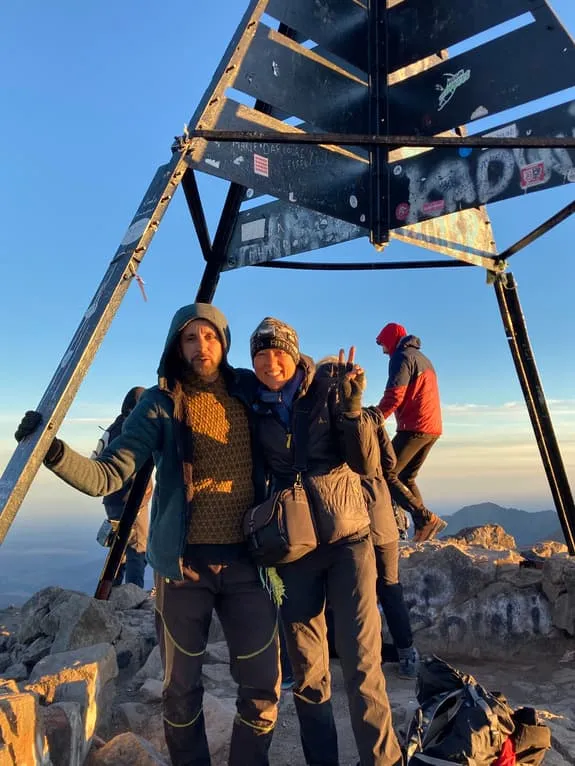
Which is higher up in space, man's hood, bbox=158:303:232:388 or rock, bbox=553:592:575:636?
man's hood, bbox=158:303:232:388

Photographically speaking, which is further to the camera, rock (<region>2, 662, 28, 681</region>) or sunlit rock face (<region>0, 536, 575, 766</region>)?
rock (<region>2, 662, 28, 681</region>)

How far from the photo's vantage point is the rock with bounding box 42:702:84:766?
2.61 meters

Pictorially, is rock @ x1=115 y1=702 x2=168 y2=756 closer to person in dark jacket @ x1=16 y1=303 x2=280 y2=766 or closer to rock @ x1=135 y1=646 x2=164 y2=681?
rock @ x1=135 y1=646 x2=164 y2=681

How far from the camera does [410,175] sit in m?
4.43

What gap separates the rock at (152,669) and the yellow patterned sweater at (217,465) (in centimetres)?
209

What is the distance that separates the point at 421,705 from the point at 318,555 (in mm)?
982

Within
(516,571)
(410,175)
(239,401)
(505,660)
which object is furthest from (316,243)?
(505,660)

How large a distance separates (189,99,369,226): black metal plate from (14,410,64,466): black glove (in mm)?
1625

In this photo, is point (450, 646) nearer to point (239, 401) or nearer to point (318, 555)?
point (318, 555)

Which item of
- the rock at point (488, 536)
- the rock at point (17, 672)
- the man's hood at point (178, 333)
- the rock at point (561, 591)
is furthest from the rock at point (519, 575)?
the rock at point (17, 672)

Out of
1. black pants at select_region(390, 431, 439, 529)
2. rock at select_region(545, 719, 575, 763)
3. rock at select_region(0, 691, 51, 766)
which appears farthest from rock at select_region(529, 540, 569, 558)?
rock at select_region(0, 691, 51, 766)

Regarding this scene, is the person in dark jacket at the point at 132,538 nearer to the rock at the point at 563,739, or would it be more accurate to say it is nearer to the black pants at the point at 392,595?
the black pants at the point at 392,595

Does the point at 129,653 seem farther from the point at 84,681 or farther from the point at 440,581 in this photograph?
the point at 440,581

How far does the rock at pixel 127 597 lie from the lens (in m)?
5.79
